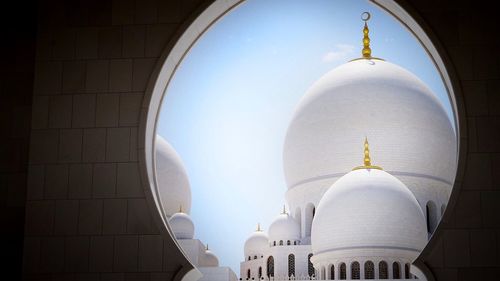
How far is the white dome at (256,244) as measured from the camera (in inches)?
1065

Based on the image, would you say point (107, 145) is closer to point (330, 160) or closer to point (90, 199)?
point (90, 199)

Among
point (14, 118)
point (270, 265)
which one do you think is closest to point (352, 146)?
point (270, 265)

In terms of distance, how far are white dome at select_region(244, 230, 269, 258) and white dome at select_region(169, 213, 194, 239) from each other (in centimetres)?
449

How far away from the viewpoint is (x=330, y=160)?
84.7 ft

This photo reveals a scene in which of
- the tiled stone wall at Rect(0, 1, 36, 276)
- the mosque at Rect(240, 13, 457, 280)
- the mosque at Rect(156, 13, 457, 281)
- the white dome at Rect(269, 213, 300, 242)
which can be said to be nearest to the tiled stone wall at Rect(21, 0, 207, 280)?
the tiled stone wall at Rect(0, 1, 36, 276)

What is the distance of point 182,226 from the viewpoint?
2300 cm

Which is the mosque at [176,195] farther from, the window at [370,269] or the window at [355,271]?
the window at [370,269]

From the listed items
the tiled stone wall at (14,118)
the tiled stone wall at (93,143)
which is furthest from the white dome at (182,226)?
the tiled stone wall at (93,143)

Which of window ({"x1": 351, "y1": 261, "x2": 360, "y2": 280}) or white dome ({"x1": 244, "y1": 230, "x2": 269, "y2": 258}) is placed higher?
white dome ({"x1": 244, "y1": 230, "x2": 269, "y2": 258})

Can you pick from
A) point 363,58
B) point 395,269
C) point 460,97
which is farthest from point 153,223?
point 363,58

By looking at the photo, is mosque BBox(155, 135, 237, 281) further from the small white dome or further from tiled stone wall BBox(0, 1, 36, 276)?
tiled stone wall BBox(0, 1, 36, 276)

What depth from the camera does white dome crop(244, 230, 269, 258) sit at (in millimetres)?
27047

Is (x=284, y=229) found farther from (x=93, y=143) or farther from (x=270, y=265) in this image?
(x=93, y=143)

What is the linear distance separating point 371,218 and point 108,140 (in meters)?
15.0
